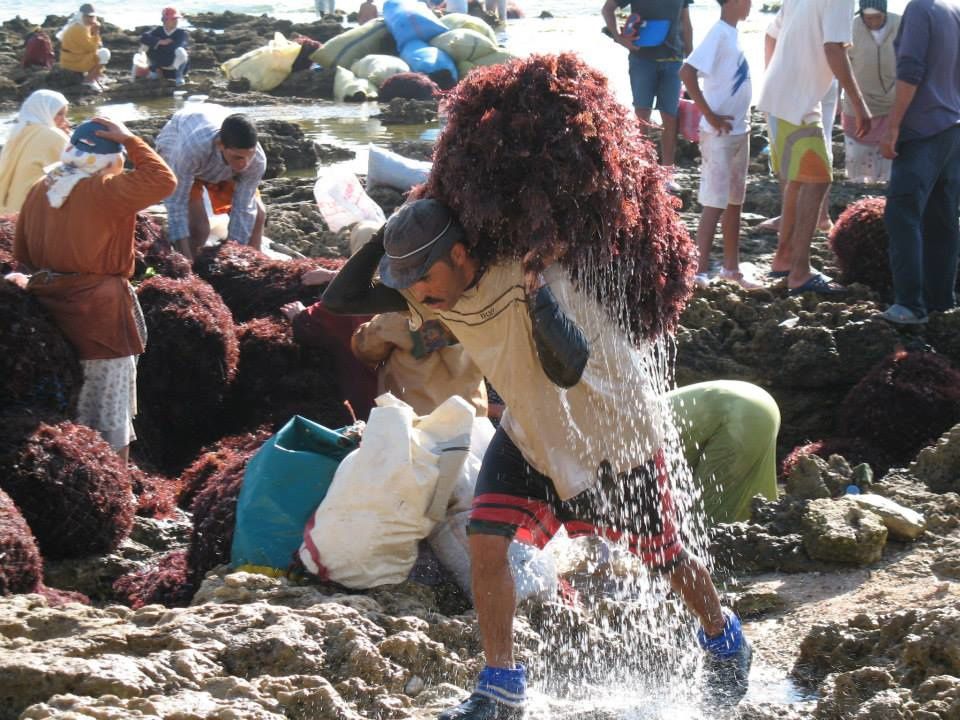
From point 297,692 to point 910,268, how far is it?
4.79 meters

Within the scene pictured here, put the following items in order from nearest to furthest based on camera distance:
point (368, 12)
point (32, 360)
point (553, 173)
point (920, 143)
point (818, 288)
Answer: point (553, 173)
point (32, 360)
point (920, 143)
point (818, 288)
point (368, 12)

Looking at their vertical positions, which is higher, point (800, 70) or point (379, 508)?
point (800, 70)

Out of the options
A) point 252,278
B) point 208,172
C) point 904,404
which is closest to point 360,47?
point 208,172

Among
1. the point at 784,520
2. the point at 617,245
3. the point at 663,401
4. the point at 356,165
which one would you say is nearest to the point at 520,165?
the point at 617,245

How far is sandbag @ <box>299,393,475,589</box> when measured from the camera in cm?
412

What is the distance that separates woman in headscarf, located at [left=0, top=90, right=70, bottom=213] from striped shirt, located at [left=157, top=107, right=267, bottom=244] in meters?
0.65

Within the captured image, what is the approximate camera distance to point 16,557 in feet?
14.2

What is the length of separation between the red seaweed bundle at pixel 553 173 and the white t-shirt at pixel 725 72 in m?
4.72

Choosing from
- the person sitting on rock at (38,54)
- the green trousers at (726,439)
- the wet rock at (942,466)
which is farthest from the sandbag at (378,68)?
the green trousers at (726,439)

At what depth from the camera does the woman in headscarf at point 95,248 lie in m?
5.60

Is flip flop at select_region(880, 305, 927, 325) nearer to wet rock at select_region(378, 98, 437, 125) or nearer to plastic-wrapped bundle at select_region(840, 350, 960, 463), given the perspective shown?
plastic-wrapped bundle at select_region(840, 350, 960, 463)

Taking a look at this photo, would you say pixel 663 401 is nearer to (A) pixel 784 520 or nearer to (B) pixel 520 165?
(B) pixel 520 165

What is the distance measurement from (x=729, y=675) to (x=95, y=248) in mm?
3417

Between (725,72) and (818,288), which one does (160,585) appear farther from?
(725,72)
